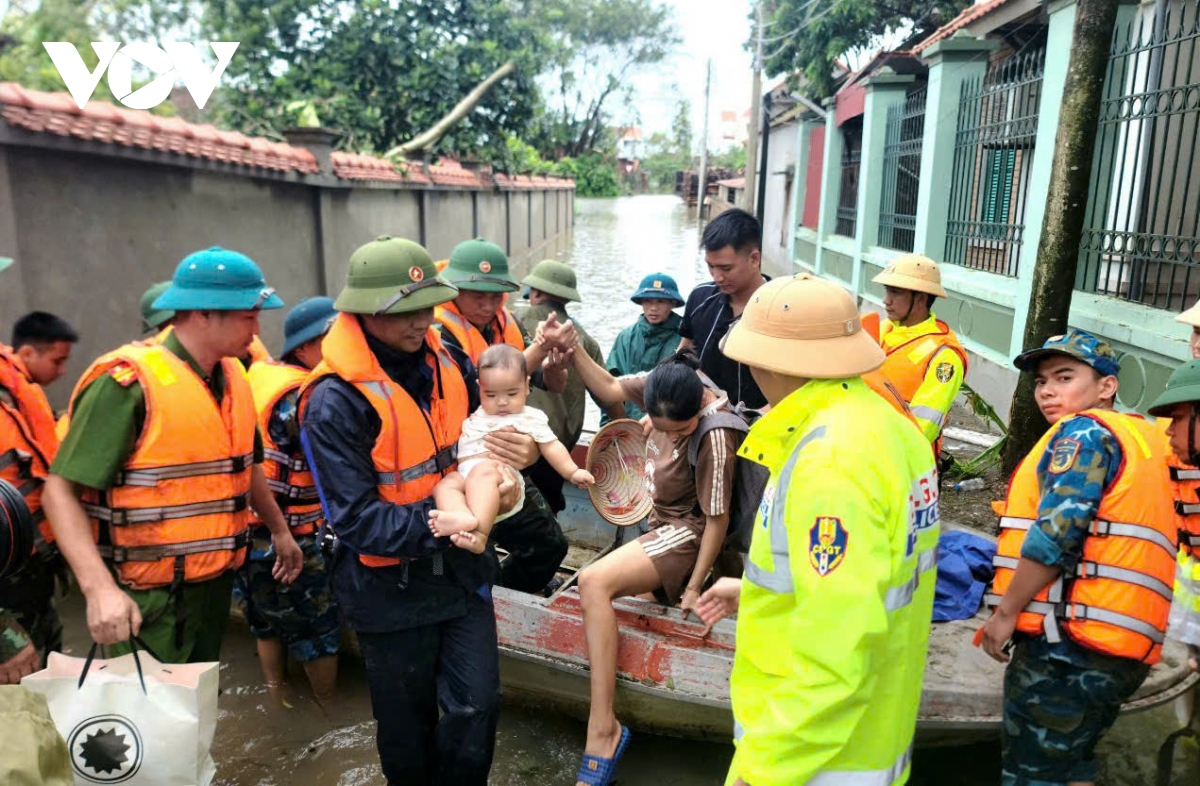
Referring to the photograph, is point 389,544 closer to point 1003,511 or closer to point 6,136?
point 1003,511

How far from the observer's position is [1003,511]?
2785 millimetres

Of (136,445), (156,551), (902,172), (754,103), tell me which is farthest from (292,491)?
(754,103)

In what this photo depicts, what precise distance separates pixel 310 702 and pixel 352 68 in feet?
36.8

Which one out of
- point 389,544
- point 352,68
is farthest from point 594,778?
point 352,68

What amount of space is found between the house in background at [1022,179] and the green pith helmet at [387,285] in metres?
4.48

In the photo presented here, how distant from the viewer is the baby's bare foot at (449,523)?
8.16ft

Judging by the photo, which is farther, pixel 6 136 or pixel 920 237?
pixel 920 237

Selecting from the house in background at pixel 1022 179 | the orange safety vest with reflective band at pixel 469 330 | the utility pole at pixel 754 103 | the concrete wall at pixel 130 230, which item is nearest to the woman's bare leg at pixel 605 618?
the orange safety vest with reflective band at pixel 469 330

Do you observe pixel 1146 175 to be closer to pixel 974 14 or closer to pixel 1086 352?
pixel 1086 352

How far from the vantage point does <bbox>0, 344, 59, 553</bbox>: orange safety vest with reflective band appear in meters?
2.80

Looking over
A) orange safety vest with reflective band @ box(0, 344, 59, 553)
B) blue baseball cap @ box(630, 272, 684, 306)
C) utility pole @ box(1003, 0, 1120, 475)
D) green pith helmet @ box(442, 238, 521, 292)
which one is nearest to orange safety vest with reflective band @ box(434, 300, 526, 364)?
green pith helmet @ box(442, 238, 521, 292)

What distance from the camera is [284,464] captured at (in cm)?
371

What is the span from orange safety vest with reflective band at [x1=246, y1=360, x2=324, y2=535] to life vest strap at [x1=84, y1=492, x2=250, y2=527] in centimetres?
87

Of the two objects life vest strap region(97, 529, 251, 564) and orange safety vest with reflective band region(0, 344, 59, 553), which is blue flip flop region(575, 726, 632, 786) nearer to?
life vest strap region(97, 529, 251, 564)
